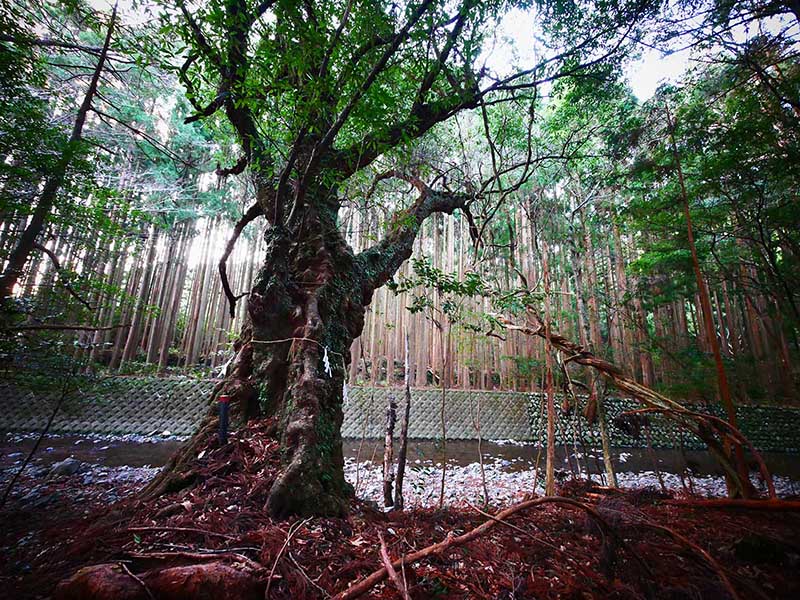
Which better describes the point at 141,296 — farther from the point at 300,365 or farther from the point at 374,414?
the point at 300,365

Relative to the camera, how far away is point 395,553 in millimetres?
1219

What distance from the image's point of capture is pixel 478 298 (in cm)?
896

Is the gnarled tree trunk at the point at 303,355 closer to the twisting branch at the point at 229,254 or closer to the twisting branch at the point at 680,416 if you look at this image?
the twisting branch at the point at 229,254

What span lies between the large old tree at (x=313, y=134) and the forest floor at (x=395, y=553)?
0.24m

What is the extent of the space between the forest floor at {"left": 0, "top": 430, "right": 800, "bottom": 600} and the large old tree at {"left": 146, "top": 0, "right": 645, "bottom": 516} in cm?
24

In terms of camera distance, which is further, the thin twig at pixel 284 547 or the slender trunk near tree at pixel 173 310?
the slender trunk near tree at pixel 173 310

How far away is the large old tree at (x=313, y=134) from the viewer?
166cm

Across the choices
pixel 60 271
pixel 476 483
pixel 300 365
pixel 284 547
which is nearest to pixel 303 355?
pixel 300 365

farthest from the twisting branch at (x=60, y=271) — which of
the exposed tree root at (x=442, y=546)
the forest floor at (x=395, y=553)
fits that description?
the exposed tree root at (x=442, y=546)

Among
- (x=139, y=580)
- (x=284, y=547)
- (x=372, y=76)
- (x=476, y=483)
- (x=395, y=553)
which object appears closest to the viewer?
(x=139, y=580)

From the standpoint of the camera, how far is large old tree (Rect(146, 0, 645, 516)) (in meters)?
1.66

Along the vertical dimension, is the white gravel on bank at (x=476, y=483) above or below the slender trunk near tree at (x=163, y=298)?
below

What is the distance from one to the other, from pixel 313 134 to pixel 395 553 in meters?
2.76

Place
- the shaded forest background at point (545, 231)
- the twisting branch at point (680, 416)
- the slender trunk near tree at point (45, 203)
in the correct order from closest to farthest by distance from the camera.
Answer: the twisting branch at point (680, 416)
the slender trunk near tree at point (45, 203)
the shaded forest background at point (545, 231)
